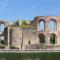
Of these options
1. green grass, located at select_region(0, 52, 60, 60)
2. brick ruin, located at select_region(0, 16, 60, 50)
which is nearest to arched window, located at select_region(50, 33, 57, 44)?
brick ruin, located at select_region(0, 16, 60, 50)

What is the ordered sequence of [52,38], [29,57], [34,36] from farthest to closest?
1. [52,38]
2. [34,36]
3. [29,57]

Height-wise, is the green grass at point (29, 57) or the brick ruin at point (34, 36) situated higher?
the brick ruin at point (34, 36)

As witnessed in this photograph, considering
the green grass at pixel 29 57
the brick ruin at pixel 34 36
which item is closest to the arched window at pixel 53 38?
the brick ruin at pixel 34 36

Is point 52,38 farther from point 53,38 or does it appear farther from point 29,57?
point 29,57

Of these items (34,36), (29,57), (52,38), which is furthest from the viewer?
(52,38)

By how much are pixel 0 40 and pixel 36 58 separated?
65.5ft

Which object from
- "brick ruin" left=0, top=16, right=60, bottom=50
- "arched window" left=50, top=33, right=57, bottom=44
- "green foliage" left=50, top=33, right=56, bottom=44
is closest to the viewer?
"brick ruin" left=0, top=16, right=60, bottom=50

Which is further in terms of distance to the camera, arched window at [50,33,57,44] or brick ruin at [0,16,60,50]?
arched window at [50,33,57,44]

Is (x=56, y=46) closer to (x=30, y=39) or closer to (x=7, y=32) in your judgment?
(x=30, y=39)

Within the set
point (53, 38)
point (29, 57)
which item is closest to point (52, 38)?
point (53, 38)

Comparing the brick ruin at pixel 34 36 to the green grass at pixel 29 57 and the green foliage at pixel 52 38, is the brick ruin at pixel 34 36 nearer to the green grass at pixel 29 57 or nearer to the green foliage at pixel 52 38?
the green foliage at pixel 52 38

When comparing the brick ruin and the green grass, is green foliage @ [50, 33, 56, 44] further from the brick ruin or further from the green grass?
the green grass

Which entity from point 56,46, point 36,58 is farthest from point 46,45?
point 36,58

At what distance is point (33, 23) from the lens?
55188 mm
